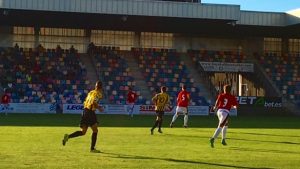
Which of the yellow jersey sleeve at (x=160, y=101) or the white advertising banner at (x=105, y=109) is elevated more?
the yellow jersey sleeve at (x=160, y=101)

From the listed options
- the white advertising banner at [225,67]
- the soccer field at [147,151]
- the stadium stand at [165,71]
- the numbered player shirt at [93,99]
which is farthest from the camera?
the white advertising banner at [225,67]

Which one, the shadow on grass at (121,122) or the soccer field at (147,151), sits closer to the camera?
the soccer field at (147,151)

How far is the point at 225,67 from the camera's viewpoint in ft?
160

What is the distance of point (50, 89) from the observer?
4297 centimetres

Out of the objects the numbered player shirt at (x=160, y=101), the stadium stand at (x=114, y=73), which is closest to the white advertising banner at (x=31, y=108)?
the stadium stand at (x=114, y=73)

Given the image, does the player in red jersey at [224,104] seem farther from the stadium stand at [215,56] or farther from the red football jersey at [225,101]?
the stadium stand at [215,56]

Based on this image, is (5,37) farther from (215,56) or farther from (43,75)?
(215,56)

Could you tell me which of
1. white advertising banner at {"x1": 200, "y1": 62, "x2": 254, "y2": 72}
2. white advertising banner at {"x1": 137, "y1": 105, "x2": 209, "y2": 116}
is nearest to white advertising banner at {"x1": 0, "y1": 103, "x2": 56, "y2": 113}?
white advertising banner at {"x1": 137, "y1": 105, "x2": 209, "y2": 116}

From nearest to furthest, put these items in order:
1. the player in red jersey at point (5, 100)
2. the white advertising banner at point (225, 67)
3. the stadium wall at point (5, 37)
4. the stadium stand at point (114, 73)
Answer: the player in red jersey at point (5, 100)
the stadium stand at point (114, 73)
the stadium wall at point (5, 37)
the white advertising banner at point (225, 67)

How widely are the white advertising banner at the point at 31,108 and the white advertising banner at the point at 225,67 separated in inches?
573

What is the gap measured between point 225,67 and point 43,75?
15229 mm

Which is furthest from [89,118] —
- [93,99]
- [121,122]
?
[121,122]

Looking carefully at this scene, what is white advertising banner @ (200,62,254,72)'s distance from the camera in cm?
4834

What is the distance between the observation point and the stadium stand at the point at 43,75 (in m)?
41.8
